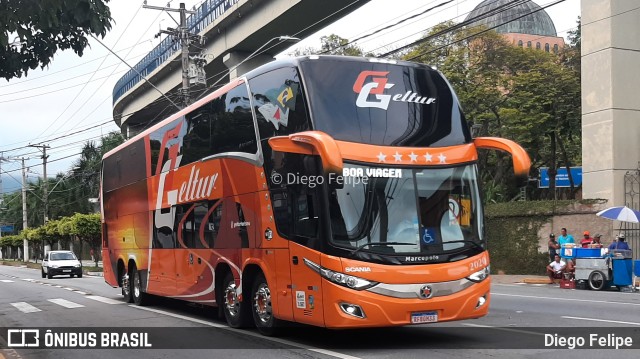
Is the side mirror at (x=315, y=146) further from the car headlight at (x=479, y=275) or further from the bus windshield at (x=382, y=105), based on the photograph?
the car headlight at (x=479, y=275)

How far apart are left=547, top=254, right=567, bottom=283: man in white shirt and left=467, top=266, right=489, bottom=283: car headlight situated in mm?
13756

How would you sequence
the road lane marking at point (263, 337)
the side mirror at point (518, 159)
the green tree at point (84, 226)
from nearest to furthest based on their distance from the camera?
the road lane marking at point (263, 337), the side mirror at point (518, 159), the green tree at point (84, 226)

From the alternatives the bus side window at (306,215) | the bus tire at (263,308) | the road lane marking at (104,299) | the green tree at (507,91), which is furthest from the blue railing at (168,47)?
the bus side window at (306,215)

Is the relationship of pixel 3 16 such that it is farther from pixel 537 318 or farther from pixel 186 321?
pixel 537 318

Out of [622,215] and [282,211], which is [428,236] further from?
[622,215]

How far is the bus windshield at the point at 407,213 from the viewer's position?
9.23 meters

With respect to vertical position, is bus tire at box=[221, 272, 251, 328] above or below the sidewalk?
above

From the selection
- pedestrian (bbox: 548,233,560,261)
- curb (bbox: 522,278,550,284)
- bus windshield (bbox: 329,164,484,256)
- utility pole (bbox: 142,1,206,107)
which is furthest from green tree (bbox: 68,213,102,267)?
bus windshield (bbox: 329,164,484,256)

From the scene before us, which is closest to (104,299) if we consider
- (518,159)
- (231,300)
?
(231,300)

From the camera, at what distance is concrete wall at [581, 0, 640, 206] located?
85.5 ft

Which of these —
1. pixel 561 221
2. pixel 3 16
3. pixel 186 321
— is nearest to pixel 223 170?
pixel 186 321

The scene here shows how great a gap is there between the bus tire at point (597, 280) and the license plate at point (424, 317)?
13232mm

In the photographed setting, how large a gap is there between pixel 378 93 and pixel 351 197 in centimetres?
166

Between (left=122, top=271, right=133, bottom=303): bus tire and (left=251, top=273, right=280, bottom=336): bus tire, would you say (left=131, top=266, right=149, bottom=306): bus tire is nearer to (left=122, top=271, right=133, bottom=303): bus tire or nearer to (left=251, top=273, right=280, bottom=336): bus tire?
(left=122, top=271, right=133, bottom=303): bus tire
